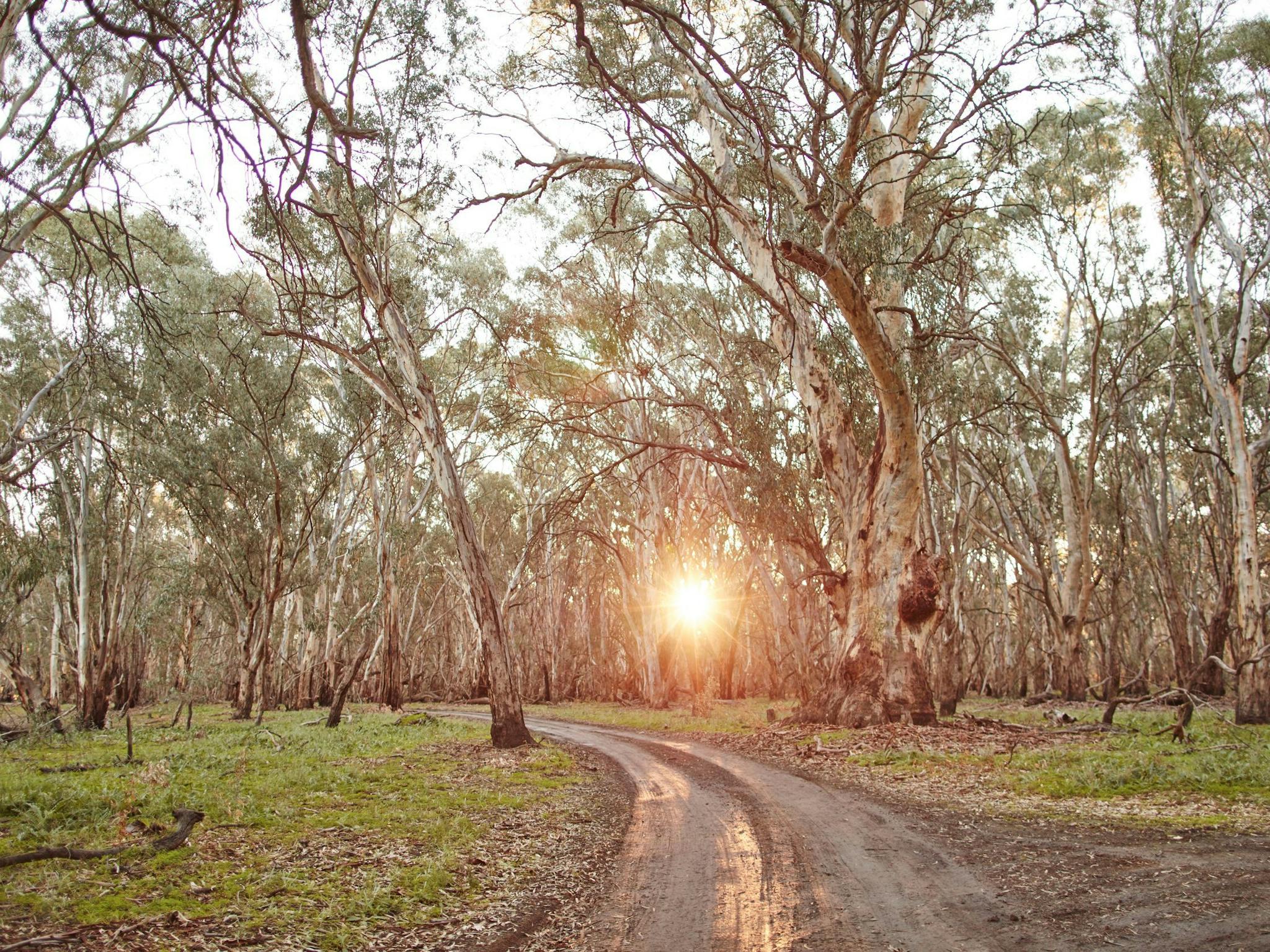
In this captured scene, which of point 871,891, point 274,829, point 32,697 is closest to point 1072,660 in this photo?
point 871,891

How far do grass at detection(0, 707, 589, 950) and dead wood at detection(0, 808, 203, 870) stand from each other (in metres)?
0.06

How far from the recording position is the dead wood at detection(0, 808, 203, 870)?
4293 millimetres

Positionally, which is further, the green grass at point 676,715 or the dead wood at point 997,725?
the green grass at point 676,715

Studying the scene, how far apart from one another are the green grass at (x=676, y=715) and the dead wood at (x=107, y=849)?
9794 mm

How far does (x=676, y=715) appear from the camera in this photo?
19047 mm

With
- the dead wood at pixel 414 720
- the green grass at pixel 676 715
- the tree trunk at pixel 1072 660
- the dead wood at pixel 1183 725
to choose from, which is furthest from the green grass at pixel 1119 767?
the dead wood at pixel 414 720

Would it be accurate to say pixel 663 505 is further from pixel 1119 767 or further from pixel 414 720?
pixel 1119 767

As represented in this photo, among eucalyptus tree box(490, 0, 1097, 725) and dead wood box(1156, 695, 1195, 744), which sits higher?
eucalyptus tree box(490, 0, 1097, 725)

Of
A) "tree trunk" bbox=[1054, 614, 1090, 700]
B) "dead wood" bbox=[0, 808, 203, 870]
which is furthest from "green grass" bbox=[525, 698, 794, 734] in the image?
"dead wood" bbox=[0, 808, 203, 870]

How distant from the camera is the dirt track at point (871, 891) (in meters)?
3.60

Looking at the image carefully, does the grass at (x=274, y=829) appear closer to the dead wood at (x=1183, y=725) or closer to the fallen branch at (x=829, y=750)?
the fallen branch at (x=829, y=750)

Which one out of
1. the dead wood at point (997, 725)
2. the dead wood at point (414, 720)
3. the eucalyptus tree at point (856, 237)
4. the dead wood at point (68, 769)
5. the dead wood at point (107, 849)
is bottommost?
the dead wood at point (414, 720)

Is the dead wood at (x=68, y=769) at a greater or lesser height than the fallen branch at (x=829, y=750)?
greater

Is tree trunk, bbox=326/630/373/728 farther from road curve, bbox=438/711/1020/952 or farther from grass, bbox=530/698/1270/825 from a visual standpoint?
road curve, bbox=438/711/1020/952
